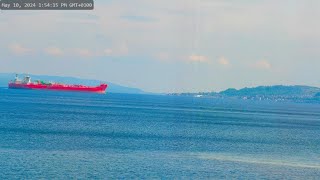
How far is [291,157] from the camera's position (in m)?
62.0

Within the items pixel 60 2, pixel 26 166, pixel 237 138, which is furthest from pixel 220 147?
pixel 60 2

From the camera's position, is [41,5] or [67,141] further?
[67,141]

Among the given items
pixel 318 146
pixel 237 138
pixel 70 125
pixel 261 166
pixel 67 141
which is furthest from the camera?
pixel 70 125

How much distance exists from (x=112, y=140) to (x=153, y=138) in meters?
6.96

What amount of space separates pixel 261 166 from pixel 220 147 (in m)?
14.8

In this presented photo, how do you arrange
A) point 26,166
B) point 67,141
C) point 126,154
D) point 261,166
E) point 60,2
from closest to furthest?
point 60,2 < point 26,166 < point 261,166 < point 126,154 < point 67,141

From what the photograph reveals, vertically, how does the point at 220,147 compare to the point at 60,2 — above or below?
below

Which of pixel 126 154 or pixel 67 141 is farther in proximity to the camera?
pixel 67 141

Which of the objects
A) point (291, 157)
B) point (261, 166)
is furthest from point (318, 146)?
point (261, 166)

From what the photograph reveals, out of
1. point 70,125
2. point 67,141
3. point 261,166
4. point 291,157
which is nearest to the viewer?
point 261,166

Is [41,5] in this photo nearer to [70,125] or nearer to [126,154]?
[126,154]

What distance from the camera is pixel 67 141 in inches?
2621

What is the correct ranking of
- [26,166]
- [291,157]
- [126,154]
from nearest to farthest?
[26,166] < [126,154] < [291,157]

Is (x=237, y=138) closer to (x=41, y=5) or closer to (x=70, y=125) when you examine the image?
(x=70, y=125)
